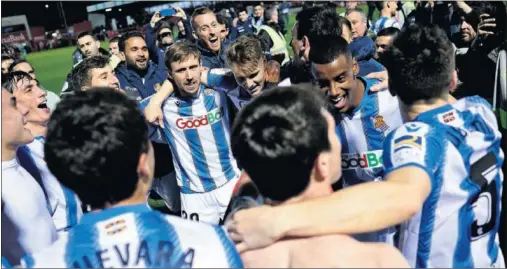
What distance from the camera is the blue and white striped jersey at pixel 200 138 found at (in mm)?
4488

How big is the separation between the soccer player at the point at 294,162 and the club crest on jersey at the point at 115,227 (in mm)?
398

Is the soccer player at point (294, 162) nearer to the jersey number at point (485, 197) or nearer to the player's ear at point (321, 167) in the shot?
the player's ear at point (321, 167)

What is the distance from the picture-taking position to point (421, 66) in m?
2.05

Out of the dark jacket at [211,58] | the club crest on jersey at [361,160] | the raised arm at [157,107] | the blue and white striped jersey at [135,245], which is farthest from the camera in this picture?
the dark jacket at [211,58]

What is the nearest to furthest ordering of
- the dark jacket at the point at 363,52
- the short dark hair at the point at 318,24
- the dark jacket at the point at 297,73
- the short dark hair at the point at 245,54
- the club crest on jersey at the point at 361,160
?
1. the club crest on jersey at the point at 361,160
2. the short dark hair at the point at 245,54
3. the dark jacket at the point at 297,73
4. the dark jacket at the point at 363,52
5. the short dark hair at the point at 318,24

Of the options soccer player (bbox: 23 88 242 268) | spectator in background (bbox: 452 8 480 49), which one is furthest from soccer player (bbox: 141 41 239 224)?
spectator in background (bbox: 452 8 480 49)

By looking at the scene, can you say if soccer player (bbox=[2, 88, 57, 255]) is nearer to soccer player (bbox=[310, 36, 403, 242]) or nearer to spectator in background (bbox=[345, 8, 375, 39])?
soccer player (bbox=[310, 36, 403, 242])

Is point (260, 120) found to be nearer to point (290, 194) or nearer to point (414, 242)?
point (290, 194)

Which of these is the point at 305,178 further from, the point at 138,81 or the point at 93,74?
the point at 138,81

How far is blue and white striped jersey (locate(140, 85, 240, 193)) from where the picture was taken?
449 centimetres

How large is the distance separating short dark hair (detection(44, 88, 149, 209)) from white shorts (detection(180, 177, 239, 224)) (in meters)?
3.09

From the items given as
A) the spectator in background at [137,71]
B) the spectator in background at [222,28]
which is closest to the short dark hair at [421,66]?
the spectator in background at [137,71]

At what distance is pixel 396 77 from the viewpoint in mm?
2111

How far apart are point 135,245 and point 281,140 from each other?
53 cm
